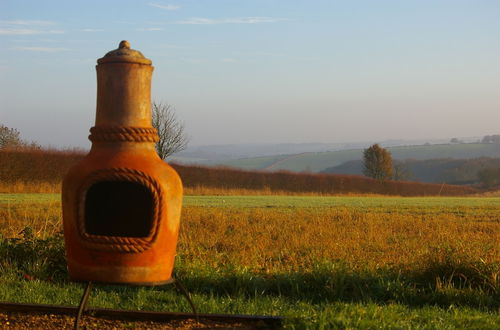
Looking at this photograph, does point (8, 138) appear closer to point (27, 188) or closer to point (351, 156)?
point (27, 188)

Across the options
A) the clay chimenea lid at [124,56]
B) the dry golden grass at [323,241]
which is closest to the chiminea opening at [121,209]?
the clay chimenea lid at [124,56]

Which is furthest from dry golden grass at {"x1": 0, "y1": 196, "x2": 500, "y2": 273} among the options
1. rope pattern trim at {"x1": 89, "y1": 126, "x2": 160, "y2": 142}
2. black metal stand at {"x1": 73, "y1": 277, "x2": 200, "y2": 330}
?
rope pattern trim at {"x1": 89, "y1": 126, "x2": 160, "y2": 142}

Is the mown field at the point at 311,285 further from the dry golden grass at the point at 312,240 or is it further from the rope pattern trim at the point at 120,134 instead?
the rope pattern trim at the point at 120,134

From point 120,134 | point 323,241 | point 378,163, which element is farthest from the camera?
point 378,163

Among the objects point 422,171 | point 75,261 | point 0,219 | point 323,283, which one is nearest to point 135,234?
point 75,261

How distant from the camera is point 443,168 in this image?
107438 mm

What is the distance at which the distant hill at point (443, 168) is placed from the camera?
9704cm

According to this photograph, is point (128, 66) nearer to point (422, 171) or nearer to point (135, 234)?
point (135, 234)

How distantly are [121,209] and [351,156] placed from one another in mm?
137242

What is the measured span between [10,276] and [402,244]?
20.2 ft

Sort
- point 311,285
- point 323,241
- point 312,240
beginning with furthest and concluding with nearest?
point 312,240 < point 323,241 < point 311,285

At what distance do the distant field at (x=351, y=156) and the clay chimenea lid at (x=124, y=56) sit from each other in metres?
126

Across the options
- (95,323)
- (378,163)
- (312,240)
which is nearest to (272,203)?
(312,240)

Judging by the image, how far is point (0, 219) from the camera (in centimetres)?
1168
